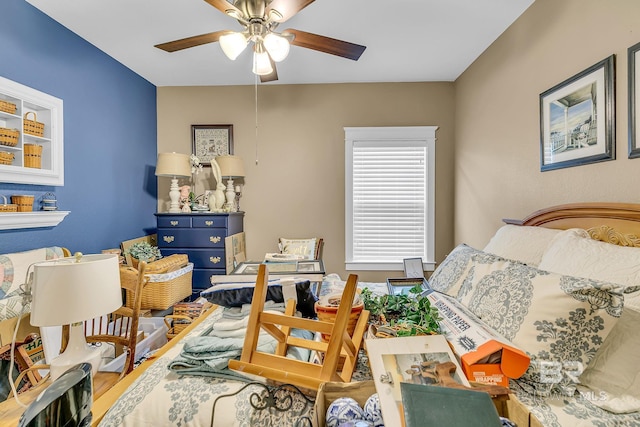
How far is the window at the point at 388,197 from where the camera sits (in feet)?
11.9

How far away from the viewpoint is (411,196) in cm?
366

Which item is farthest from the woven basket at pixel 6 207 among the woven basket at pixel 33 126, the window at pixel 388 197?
the window at pixel 388 197

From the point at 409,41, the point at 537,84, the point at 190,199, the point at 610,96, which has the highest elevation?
the point at 409,41

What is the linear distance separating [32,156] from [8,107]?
340 millimetres

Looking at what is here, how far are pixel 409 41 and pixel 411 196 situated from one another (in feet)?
5.45

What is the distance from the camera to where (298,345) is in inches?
43.9

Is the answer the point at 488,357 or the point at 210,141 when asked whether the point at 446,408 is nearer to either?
the point at 488,357

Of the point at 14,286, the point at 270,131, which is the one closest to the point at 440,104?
the point at 270,131

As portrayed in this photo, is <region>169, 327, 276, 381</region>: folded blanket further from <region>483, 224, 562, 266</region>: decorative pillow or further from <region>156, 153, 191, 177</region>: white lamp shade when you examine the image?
<region>156, 153, 191, 177</region>: white lamp shade

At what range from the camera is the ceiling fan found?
1.61 metres

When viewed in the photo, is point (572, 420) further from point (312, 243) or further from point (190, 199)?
point (190, 199)

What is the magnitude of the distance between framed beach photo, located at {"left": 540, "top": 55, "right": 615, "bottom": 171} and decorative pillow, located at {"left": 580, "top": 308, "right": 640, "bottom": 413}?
98 centimetres

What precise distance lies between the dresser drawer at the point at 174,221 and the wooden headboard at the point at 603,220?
10.3 ft

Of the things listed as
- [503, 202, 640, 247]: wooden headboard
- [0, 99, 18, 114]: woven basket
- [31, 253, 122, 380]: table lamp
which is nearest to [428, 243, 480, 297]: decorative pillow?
[503, 202, 640, 247]: wooden headboard
